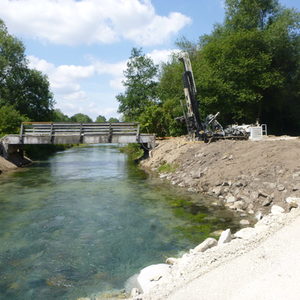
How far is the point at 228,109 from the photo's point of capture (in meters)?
32.0

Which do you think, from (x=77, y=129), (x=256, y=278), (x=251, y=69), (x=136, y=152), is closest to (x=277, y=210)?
(x=256, y=278)

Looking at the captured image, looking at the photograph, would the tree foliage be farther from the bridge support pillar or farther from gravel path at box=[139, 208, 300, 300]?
gravel path at box=[139, 208, 300, 300]

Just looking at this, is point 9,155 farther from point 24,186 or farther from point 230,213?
point 230,213

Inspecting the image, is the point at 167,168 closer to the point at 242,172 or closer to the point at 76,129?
the point at 242,172

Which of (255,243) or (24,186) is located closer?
(255,243)

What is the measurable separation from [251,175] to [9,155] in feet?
71.9

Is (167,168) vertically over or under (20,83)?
under

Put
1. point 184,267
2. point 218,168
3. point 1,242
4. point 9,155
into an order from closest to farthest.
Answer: point 184,267, point 1,242, point 218,168, point 9,155

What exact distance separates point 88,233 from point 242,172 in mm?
8105

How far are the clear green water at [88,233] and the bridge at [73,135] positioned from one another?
390 inches

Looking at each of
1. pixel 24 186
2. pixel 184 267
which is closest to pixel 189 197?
pixel 184 267

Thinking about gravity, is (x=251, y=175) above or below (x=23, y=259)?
above

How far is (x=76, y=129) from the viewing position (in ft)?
86.9

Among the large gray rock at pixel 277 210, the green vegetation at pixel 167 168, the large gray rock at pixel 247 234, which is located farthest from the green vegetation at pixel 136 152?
the large gray rock at pixel 247 234
